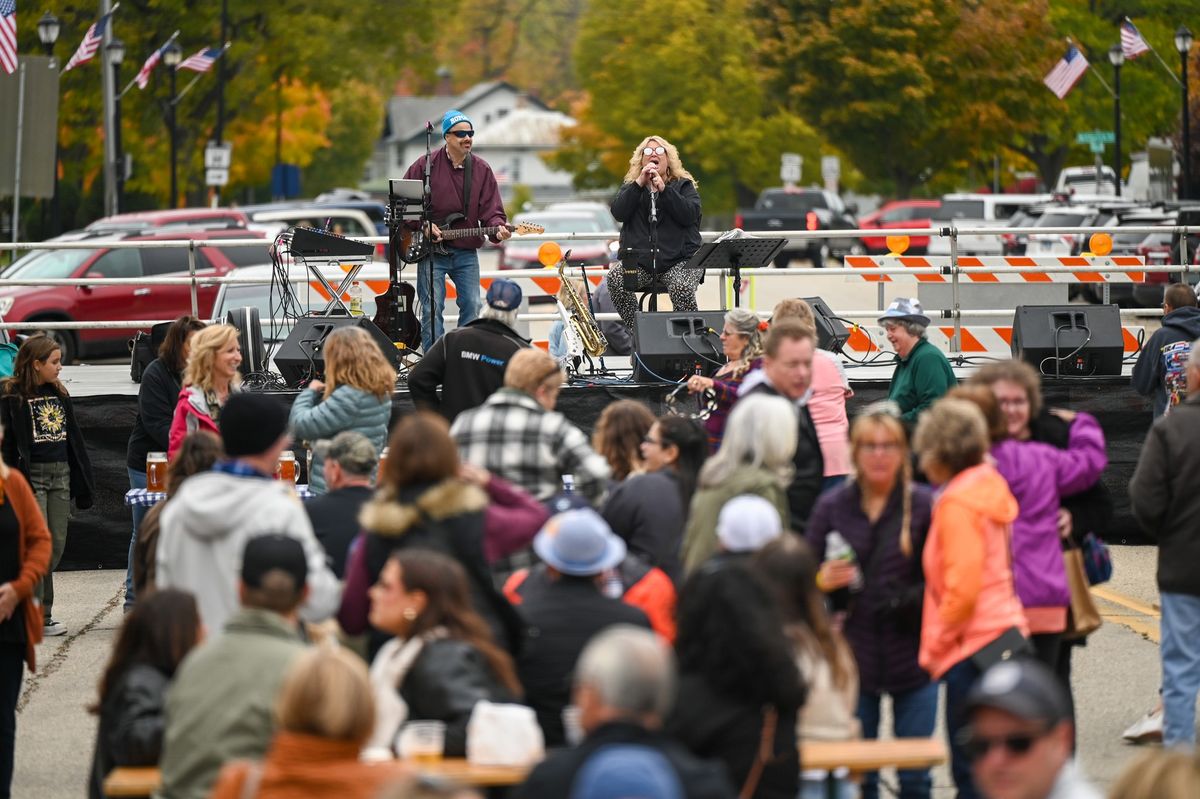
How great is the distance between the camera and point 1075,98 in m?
47.9

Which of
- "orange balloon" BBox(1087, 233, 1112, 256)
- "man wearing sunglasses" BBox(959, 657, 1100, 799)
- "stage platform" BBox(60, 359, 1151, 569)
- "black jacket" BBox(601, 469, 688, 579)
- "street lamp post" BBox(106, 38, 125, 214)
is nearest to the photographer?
"man wearing sunglasses" BBox(959, 657, 1100, 799)

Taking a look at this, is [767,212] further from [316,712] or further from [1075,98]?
[316,712]

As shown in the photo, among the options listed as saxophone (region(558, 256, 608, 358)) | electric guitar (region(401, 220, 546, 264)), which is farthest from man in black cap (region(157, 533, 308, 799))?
saxophone (region(558, 256, 608, 358))

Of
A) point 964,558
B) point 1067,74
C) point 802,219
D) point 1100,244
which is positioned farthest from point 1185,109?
point 964,558

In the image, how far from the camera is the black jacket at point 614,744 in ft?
13.8

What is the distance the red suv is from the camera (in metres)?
21.9

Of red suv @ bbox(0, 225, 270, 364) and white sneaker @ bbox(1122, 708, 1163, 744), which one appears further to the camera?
red suv @ bbox(0, 225, 270, 364)

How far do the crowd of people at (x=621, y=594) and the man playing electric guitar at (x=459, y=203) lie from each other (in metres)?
4.09

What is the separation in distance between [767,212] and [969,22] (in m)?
6.86

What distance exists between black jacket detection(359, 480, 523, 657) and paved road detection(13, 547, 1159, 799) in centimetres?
283

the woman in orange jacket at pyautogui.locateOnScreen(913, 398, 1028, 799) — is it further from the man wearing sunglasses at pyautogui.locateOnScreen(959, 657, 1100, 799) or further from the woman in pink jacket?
the woman in pink jacket

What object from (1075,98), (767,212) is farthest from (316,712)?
(1075,98)

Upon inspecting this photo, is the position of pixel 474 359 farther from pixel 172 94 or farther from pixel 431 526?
pixel 172 94

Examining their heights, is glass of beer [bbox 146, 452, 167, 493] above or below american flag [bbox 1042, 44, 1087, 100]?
below
